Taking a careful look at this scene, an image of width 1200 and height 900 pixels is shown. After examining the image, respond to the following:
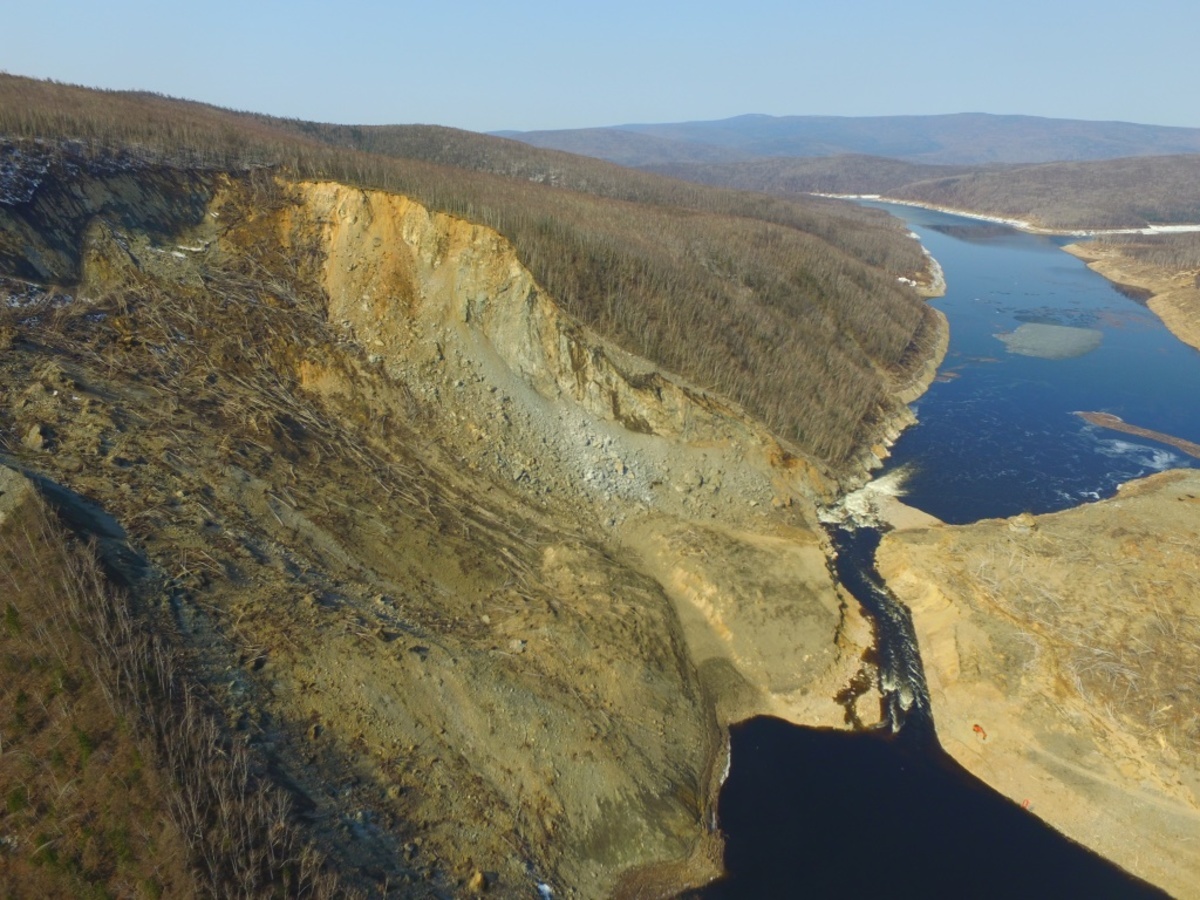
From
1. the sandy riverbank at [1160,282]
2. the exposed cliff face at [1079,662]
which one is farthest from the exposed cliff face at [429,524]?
the sandy riverbank at [1160,282]

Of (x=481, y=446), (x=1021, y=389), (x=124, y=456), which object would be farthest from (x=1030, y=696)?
(x=1021, y=389)

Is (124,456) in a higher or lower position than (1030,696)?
higher

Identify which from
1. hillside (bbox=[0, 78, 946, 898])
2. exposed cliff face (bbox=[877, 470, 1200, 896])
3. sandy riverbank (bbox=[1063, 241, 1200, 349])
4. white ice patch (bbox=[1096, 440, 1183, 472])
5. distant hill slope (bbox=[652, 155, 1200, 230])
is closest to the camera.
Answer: hillside (bbox=[0, 78, 946, 898])

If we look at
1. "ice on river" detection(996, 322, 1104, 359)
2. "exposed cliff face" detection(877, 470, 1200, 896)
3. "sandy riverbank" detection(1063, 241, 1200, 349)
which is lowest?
"exposed cliff face" detection(877, 470, 1200, 896)

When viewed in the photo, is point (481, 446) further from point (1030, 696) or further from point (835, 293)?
point (835, 293)

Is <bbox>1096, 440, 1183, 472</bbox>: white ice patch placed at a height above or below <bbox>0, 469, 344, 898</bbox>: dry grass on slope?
below

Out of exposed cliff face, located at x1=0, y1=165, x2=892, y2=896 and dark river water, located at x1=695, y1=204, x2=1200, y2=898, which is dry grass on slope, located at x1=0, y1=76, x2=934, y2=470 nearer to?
exposed cliff face, located at x1=0, y1=165, x2=892, y2=896

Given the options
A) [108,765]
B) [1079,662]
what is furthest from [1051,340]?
[108,765]

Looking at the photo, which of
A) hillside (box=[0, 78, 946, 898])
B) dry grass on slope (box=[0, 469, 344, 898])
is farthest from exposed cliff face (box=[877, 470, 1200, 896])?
dry grass on slope (box=[0, 469, 344, 898])
